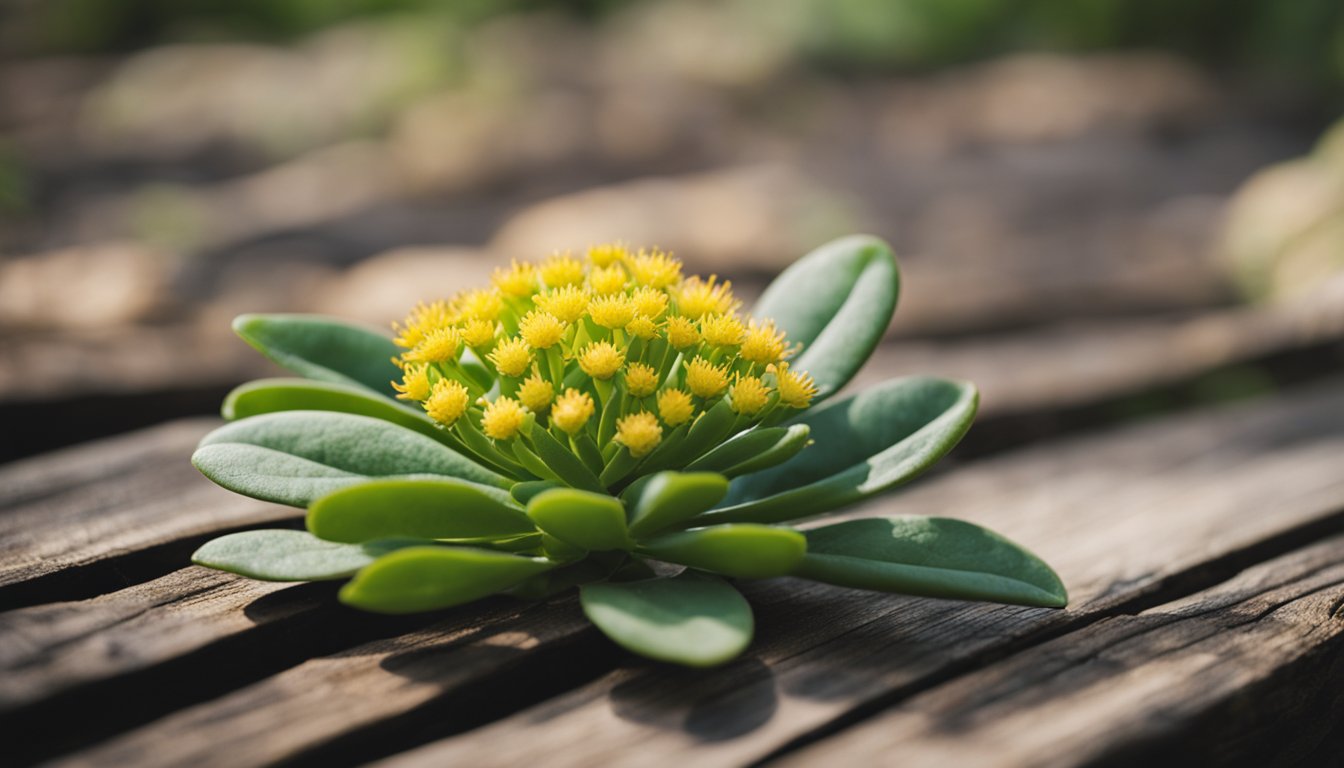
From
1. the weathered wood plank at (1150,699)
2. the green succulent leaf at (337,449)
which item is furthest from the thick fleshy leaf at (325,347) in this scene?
the weathered wood plank at (1150,699)

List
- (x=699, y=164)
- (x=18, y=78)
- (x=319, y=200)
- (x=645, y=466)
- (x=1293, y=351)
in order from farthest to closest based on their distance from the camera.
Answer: (x=18, y=78) < (x=699, y=164) < (x=319, y=200) < (x=1293, y=351) < (x=645, y=466)

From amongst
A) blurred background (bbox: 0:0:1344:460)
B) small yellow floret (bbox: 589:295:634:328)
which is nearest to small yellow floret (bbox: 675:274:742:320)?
small yellow floret (bbox: 589:295:634:328)

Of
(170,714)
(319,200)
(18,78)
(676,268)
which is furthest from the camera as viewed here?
(18,78)

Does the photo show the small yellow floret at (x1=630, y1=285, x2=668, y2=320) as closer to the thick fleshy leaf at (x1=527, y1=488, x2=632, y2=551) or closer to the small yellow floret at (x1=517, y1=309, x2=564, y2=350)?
the small yellow floret at (x1=517, y1=309, x2=564, y2=350)

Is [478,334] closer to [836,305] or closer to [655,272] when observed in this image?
Answer: [655,272]

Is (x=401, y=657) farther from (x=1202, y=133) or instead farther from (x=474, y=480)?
(x=1202, y=133)

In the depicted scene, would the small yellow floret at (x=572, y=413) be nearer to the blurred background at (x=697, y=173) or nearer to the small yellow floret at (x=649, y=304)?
the small yellow floret at (x=649, y=304)

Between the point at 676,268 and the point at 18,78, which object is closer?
the point at 676,268

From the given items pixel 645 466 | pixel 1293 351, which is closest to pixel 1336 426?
pixel 1293 351
